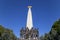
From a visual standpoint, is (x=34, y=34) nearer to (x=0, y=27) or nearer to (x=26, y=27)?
(x=26, y=27)

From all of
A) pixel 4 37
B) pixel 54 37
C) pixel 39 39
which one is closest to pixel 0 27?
pixel 4 37

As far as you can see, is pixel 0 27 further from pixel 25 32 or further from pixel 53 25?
pixel 25 32

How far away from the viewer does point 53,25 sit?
265 ft

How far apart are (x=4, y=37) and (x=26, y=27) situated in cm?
3840

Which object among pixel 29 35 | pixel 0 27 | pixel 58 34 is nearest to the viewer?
pixel 58 34

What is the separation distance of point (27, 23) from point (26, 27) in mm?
1948

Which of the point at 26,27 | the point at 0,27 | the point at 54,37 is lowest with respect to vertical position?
the point at 54,37

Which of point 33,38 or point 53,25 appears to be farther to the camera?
point 33,38

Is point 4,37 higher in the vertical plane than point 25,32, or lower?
lower

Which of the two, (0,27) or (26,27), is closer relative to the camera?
(0,27)

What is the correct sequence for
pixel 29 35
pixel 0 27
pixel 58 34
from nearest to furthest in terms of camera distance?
pixel 58 34, pixel 0 27, pixel 29 35

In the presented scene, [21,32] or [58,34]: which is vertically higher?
[21,32]

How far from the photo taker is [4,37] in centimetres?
6206

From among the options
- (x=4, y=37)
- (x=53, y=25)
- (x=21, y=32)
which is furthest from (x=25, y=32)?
(x=4, y=37)
